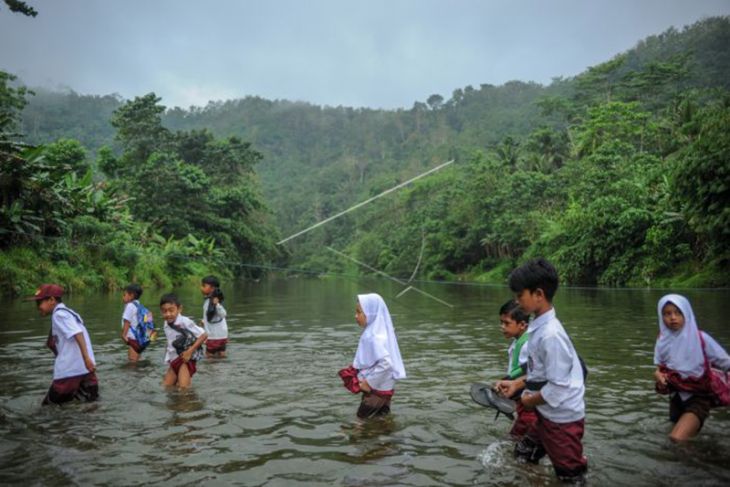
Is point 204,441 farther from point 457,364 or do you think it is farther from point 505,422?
point 457,364

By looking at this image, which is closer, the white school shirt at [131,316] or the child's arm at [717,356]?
Answer: the child's arm at [717,356]

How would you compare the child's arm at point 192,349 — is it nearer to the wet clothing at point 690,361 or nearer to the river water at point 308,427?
the river water at point 308,427

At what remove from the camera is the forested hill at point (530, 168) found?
29016mm

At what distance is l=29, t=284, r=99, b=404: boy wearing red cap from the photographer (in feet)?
20.3

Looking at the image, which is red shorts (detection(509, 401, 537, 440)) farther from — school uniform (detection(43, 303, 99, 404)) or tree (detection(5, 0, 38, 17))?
tree (detection(5, 0, 38, 17))

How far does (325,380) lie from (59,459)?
3873 millimetres

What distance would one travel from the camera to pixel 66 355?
6.29 metres

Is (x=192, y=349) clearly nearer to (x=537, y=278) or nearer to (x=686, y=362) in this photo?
(x=537, y=278)

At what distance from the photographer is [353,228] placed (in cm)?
8181

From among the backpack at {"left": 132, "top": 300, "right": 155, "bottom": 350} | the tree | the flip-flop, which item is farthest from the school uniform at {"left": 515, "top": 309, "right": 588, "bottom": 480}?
the tree

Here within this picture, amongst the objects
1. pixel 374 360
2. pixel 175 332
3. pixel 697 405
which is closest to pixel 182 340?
pixel 175 332

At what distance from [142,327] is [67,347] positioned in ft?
9.63

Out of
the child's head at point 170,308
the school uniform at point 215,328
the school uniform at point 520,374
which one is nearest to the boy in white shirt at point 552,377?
the school uniform at point 520,374

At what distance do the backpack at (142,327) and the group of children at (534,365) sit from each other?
1.91 m
